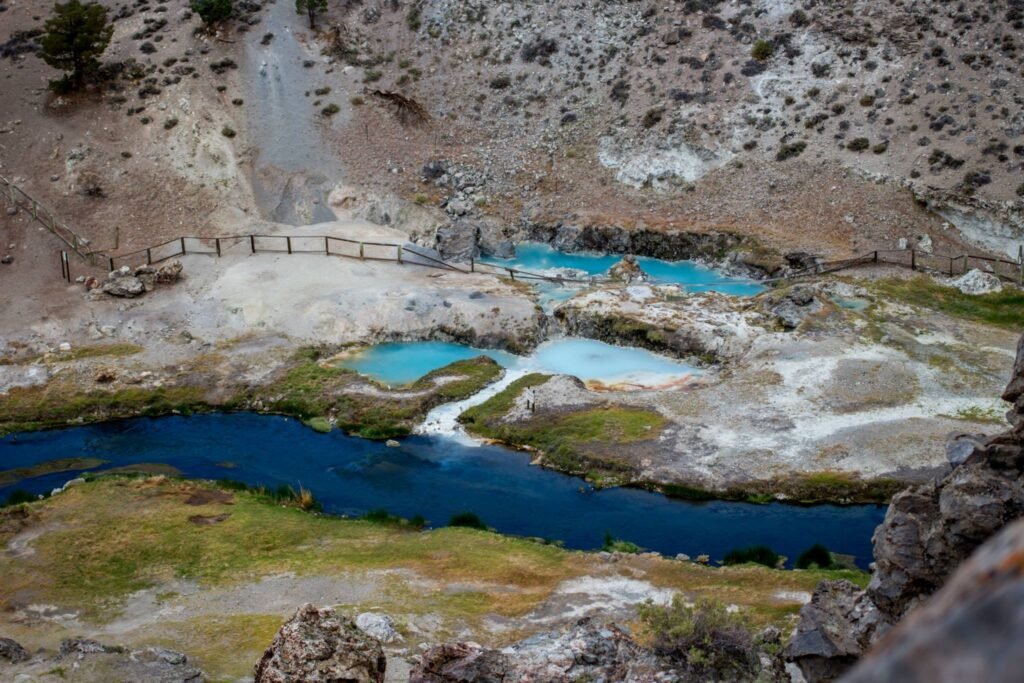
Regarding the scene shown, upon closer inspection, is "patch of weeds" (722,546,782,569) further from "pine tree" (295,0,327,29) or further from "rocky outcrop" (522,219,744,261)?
"pine tree" (295,0,327,29)

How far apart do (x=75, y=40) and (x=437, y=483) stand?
139 feet

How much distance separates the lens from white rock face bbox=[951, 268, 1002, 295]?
151 ft

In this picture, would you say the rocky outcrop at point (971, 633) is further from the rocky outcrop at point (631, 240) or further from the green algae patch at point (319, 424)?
the rocky outcrop at point (631, 240)

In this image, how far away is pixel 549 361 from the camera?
44.7 meters

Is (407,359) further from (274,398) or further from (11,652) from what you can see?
(11,652)

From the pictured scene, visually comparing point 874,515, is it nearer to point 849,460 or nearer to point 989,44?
point 849,460

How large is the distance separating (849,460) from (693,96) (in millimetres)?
34090

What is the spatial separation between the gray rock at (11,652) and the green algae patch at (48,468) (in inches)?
652

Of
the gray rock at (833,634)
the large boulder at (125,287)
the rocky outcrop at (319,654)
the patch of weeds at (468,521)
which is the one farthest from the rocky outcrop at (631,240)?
the rocky outcrop at (319,654)

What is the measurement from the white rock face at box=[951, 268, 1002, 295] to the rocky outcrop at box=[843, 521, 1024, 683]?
46813 mm

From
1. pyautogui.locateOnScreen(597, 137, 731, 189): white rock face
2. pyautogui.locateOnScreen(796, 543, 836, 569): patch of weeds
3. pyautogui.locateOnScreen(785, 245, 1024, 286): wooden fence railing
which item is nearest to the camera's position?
pyautogui.locateOnScreen(796, 543, 836, 569): patch of weeds

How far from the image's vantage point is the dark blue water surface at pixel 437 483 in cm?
3159

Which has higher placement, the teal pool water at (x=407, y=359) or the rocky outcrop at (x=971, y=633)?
the rocky outcrop at (x=971, y=633)

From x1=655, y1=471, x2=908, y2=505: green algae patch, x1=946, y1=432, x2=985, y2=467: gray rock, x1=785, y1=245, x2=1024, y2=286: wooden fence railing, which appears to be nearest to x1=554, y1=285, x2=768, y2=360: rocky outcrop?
x1=785, y1=245, x2=1024, y2=286: wooden fence railing
